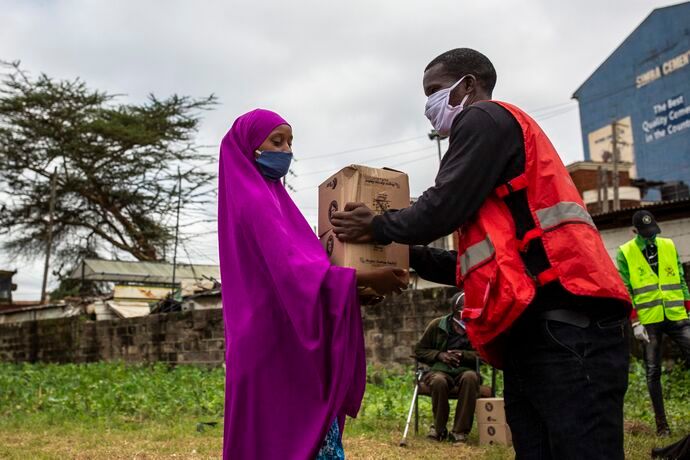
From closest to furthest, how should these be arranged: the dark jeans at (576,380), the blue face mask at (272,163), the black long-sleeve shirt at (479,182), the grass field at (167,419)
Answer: the dark jeans at (576,380) → the black long-sleeve shirt at (479,182) → the blue face mask at (272,163) → the grass field at (167,419)

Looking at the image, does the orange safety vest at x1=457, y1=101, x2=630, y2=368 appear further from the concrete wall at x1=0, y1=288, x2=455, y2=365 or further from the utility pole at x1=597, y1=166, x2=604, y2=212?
the utility pole at x1=597, y1=166, x2=604, y2=212

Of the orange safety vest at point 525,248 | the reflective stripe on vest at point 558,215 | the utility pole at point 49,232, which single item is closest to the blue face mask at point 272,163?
the orange safety vest at point 525,248

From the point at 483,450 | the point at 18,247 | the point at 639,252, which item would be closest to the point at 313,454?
the point at 483,450

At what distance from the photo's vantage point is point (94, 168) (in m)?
30.2

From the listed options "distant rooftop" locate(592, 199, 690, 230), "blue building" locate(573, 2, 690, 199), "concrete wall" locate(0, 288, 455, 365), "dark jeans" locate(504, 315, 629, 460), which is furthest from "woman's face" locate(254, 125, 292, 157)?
"blue building" locate(573, 2, 690, 199)

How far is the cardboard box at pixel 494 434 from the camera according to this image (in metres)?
6.04

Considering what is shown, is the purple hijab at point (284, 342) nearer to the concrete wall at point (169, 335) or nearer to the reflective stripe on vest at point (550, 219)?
the reflective stripe on vest at point (550, 219)

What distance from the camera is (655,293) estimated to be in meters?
6.37

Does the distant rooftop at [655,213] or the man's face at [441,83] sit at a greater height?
the distant rooftop at [655,213]

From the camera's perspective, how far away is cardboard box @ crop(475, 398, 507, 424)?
6.07 meters

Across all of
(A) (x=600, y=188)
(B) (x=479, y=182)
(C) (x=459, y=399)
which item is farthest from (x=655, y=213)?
(B) (x=479, y=182)

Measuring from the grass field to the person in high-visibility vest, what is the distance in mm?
592

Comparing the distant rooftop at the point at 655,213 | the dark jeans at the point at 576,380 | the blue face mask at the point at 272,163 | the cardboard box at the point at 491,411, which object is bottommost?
the cardboard box at the point at 491,411

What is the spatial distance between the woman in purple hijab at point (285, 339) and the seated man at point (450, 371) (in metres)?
3.85
